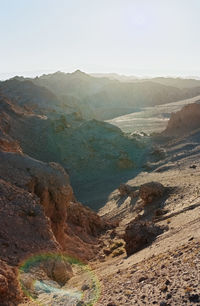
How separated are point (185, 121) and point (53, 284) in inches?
1509

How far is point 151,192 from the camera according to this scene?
20.3m

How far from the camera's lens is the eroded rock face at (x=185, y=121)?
43.1 m

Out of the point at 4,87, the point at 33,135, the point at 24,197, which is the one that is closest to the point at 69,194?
the point at 24,197

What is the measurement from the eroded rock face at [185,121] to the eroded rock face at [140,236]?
33265mm

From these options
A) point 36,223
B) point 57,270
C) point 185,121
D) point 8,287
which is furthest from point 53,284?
→ point 185,121

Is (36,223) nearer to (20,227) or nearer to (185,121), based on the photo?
(20,227)

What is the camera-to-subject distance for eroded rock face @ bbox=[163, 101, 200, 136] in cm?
4312

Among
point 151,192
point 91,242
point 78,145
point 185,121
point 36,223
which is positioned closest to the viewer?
point 36,223

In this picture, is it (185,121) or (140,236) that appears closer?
(140,236)

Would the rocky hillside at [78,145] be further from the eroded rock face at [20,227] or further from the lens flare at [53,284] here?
the lens flare at [53,284]

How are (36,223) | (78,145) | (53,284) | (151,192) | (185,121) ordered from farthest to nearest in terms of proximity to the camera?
1. (185,121)
2. (78,145)
3. (151,192)
4. (36,223)
5. (53,284)

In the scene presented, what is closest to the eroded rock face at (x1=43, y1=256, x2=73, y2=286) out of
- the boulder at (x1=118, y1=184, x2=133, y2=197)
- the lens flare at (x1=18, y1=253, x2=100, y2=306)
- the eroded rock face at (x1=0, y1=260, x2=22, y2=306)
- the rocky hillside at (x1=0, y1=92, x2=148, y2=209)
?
the lens flare at (x1=18, y1=253, x2=100, y2=306)

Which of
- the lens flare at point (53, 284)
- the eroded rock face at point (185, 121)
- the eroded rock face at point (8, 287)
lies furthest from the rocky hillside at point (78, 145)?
the eroded rock face at point (8, 287)

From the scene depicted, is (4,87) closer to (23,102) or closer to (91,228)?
(23,102)
